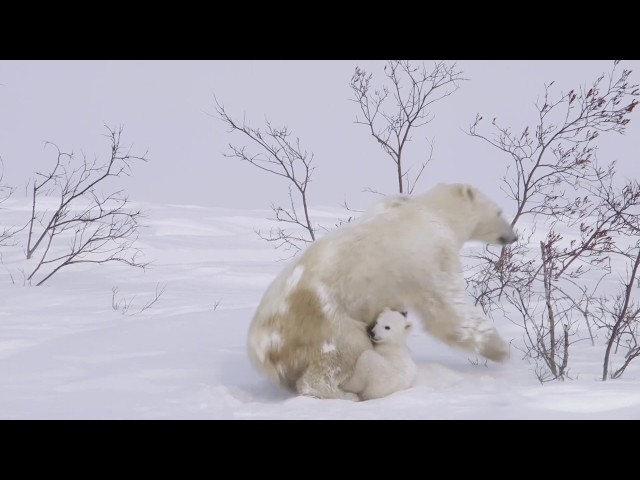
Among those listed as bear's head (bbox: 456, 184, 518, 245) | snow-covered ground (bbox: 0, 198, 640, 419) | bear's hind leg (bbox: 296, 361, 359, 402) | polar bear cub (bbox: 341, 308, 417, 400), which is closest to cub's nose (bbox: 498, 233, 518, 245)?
bear's head (bbox: 456, 184, 518, 245)

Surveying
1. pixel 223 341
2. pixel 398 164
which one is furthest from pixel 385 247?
pixel 398 164

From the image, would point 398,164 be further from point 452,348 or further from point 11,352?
point 11,352

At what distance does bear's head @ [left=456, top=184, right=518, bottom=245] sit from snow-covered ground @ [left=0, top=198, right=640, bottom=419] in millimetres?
761

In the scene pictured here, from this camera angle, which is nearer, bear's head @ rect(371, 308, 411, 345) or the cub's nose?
bear's head @ rect(371, 308, 411, 345)

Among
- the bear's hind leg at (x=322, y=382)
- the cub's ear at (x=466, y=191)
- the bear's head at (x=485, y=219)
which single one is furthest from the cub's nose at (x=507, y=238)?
the bear's hind leg at (x=322, y=382)

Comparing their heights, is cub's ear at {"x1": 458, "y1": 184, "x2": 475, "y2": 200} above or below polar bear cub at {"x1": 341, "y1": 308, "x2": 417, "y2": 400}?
above

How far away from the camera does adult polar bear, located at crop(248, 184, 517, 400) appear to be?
13.1 ft

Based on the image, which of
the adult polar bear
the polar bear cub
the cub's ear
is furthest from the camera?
the cub's ear

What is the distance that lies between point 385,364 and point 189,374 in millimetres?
1204

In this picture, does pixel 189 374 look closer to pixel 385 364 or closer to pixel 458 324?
pixel 385 364

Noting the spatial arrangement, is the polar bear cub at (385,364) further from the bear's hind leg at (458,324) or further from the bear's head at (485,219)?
the bear's head at (485,219)

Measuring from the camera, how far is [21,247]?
11766mm

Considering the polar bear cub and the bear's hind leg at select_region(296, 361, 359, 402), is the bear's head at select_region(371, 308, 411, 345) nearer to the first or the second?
the polar bear cub

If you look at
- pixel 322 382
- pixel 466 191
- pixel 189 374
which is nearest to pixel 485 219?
pixel 466 191
